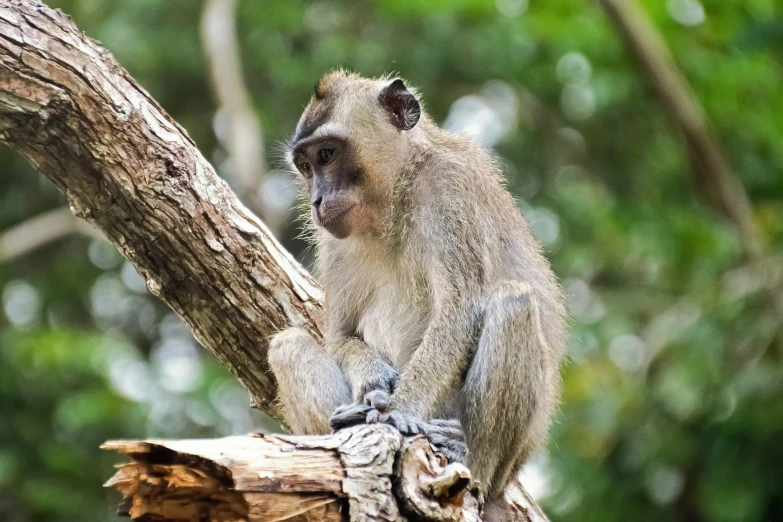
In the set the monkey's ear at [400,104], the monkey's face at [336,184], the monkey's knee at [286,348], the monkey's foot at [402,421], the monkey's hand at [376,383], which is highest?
the monkey's ear at [400,104]

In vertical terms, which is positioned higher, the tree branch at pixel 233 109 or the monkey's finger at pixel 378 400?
the tree branch at pixel 233 109

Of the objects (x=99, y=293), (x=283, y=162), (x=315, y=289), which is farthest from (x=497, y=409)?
(x=99, y=293)

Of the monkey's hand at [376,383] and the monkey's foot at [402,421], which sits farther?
the monkey's hand at [376,383]

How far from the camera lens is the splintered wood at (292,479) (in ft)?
15.4

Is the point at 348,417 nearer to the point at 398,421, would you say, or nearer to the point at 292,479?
the point at 398,421

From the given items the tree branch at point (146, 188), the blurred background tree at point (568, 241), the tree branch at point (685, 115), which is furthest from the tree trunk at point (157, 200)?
the tree branch at point (685, 115)

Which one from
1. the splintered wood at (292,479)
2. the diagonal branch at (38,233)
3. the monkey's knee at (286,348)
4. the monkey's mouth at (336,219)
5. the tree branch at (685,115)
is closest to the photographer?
the splintered wood at (292,479)

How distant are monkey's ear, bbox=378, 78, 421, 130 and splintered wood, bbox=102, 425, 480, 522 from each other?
285 cm

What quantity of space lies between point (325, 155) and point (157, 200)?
1.33m

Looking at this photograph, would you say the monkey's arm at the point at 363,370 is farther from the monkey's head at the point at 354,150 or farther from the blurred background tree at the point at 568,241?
the blurred background tree at the point at 568,241

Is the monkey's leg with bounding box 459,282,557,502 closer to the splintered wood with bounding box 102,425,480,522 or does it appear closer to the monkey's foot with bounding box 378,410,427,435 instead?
the monkey's foot with bounding box 378,410,427,435

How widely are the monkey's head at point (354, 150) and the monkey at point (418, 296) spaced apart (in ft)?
0.03

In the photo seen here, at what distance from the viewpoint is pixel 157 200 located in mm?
→ 6949

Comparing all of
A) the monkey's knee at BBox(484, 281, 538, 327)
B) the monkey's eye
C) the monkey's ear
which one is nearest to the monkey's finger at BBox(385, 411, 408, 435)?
the monkey's knee at BBox(484, 281, 538, 327)
